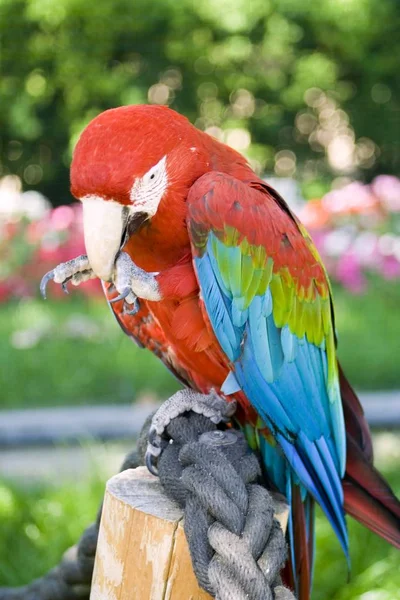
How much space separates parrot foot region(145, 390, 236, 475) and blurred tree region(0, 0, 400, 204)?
531cm

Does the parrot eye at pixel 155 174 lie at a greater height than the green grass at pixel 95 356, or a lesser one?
greater

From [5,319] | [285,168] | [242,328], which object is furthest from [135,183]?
[285,168]

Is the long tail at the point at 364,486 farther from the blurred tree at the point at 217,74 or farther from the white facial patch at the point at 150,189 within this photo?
the blurred tree at the point at 217,74

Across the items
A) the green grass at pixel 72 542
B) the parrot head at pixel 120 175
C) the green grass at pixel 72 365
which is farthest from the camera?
the green grass at pixel 72 365

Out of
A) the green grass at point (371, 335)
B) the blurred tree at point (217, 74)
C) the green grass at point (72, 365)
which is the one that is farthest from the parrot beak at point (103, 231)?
the blurred tree at point (217, 74)

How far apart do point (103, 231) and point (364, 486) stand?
1.92 feet

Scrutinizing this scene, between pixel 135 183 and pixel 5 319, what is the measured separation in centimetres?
308

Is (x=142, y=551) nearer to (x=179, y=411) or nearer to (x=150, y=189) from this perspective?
(x=179, y=411)

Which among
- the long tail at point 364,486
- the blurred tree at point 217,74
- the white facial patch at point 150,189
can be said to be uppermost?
the blurred tree at point 217,74

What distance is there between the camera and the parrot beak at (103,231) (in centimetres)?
94

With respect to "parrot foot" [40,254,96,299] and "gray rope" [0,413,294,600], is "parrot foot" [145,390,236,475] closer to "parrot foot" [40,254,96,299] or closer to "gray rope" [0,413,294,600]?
"gray rope" [0,413,294,600]

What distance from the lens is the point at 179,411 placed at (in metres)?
1.12

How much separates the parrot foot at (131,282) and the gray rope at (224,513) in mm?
202

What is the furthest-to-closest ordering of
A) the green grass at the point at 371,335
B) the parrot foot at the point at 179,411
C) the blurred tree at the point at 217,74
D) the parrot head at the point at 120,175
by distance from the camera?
the blurred tree at the point at 217,74 → the green grass at the point at 371,335 → the parrot foot at the point at 179,411 → the parrot head at the point at 120,175
